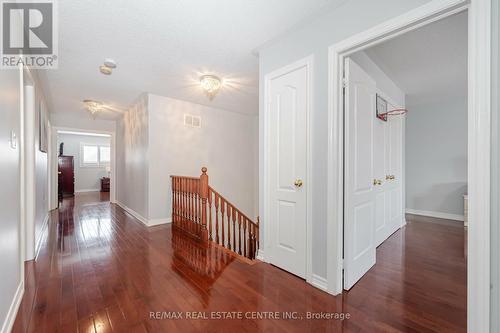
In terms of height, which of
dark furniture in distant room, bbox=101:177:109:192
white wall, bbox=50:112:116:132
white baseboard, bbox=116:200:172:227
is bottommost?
white baseboard, bbox=116:200:172:227

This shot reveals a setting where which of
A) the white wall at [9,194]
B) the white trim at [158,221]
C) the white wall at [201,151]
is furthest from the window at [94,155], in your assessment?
the white wall at [9,194]

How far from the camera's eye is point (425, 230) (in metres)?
3.72

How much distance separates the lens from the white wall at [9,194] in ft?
4.44

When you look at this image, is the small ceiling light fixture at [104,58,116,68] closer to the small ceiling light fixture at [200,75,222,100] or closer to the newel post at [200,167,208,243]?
the small ceiling light fixture at [200,75,222,100]

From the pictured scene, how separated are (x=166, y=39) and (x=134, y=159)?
323 centimetres

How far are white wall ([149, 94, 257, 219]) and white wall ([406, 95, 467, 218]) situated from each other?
12.8 feet

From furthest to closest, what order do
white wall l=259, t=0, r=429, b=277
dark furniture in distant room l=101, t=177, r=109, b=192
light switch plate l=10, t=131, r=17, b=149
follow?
1. dark furniture in distant room l=101, t=177, r=109, b=192
2. white wall l=259, t=0, r=429, b=277
3. light switch plate l=10, t=131, r=17, b=149

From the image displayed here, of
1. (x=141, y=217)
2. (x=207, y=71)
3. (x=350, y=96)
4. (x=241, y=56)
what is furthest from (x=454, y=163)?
(x=141, y=217)

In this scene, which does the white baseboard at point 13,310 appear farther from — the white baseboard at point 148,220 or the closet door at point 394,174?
the closet door at point 394,174

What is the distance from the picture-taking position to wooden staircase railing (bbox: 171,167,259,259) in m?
3.20

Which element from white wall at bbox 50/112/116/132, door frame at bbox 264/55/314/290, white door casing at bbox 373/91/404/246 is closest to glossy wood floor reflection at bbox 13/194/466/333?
door frame at bbox 264/55/314/290

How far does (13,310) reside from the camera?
4.94ft

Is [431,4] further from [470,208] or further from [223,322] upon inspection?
[223,322]

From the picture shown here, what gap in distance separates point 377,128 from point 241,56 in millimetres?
1991
